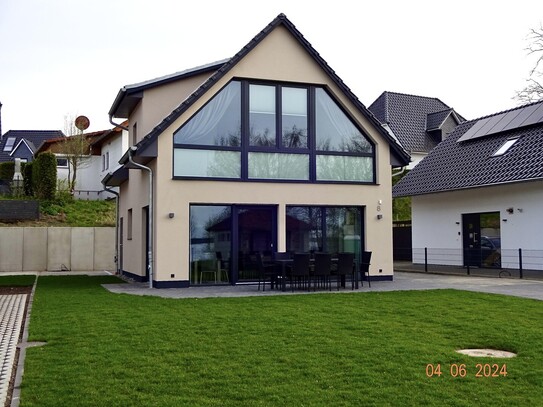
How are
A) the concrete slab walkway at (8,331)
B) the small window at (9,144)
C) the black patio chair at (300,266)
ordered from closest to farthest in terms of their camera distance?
the concrete slab walkway at (8,331)
the black patio chair at (300,266)
the small window at (9,144)

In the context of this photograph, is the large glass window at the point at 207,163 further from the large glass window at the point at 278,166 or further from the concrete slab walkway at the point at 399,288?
the concrete slab walkway at the point at 399,288

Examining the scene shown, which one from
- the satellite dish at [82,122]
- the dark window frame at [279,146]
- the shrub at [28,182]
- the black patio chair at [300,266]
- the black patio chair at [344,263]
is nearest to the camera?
the black patio chair at [300,266]

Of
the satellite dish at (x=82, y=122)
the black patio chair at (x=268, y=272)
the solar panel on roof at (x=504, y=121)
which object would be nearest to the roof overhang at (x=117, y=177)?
the black patio chair at (x=268, y=272)

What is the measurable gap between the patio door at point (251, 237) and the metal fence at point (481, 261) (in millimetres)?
7080

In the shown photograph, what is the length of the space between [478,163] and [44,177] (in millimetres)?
19040

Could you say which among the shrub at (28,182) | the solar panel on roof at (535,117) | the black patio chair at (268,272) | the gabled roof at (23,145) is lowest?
the black patio chair at (268,272)

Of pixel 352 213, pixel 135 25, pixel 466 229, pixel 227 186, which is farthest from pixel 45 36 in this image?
pixel 466 229

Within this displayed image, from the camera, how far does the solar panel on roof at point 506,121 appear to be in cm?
2145

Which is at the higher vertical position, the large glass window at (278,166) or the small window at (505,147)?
the small window at (505,147)

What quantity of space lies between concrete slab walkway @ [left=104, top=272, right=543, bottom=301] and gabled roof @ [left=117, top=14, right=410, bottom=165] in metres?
3.37

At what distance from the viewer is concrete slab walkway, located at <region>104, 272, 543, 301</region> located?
13.7 metres

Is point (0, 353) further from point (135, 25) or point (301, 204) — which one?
point (301, 204)

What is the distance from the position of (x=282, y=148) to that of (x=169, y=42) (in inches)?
194

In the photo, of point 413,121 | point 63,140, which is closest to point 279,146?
point 63,140
